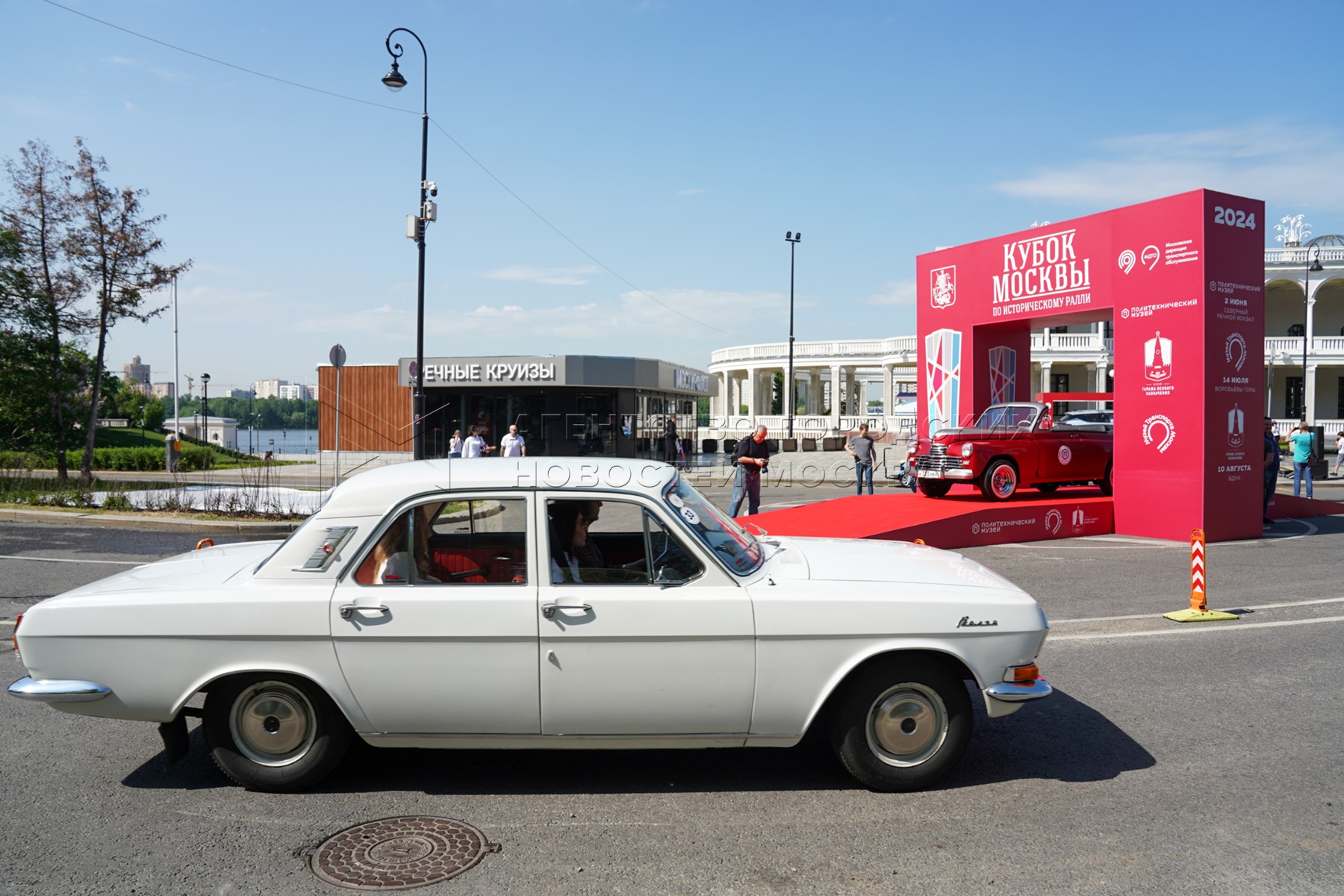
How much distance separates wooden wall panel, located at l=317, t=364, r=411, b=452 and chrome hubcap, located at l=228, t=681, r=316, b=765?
120 feet

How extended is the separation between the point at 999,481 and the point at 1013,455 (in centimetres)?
52

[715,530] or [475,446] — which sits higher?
[475,446]

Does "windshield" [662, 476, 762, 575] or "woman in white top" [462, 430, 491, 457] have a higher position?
"woman in white top" [462, 430, 491, 457]

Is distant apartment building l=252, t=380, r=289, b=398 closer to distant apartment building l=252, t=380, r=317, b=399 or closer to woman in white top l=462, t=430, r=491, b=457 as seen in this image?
distant apartment building l=252, t=380, r=317, b=399

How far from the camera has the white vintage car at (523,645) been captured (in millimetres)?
4387

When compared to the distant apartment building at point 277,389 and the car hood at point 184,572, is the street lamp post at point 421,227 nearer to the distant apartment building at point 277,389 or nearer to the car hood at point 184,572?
the car hood at point 184,572

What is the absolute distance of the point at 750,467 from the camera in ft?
53.7

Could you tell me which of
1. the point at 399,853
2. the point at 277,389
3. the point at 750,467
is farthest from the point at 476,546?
the point at 277,389

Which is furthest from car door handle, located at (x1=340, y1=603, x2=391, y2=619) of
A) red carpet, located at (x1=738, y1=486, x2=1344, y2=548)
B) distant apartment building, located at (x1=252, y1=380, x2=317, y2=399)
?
distant apartment building, located at (x1=252, y1=380, x2=317, y2=399)

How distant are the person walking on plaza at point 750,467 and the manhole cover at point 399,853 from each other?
40.5 feet

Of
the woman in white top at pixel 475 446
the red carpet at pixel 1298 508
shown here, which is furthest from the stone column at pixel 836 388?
the red carpet at pixel 1298 508

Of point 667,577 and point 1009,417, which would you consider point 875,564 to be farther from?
point 1009,417

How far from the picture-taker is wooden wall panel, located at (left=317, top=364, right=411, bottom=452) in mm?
40500

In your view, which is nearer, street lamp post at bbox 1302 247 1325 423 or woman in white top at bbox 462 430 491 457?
woman in white top at bbox 462 430 491 457
